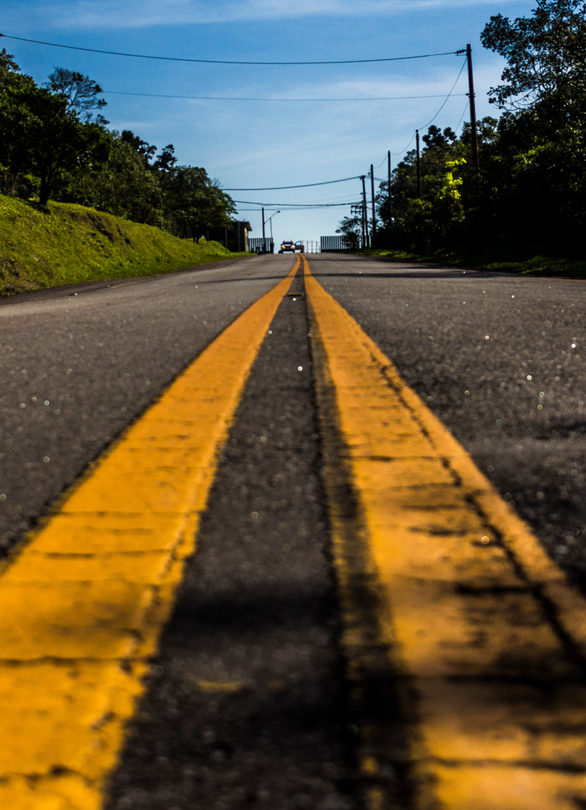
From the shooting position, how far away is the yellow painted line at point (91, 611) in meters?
0.73

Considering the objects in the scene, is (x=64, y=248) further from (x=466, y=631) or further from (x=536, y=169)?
(x=466, y=631)

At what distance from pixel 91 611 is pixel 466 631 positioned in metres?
0.52

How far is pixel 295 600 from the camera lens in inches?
41.5

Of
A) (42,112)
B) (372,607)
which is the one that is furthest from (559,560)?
(42,112)

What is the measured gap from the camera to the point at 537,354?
10.9 feet

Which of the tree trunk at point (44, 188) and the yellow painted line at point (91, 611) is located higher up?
the tree trunk at point (44, 188)

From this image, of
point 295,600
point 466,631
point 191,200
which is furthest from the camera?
point 191,200

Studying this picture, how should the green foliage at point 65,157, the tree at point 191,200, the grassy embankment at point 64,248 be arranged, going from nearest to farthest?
the grassy embankment at point 64,248 → the green foliage at point 65,157 → the tree at point 191,200

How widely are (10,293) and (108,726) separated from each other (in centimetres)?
1710

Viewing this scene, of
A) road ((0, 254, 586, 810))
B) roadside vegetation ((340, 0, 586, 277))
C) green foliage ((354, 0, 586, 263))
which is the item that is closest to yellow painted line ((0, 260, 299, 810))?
road ((0, 254, 586, 810))

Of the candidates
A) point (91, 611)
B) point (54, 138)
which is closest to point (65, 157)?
point (54, 138)

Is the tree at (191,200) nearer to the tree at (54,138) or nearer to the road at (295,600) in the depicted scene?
the tree at (54,138)

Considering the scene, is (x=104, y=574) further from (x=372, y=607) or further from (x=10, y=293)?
(x=10, y=293)

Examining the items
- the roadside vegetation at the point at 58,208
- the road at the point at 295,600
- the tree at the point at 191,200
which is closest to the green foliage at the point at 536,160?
the roadside vegetation at the point at 58,208
